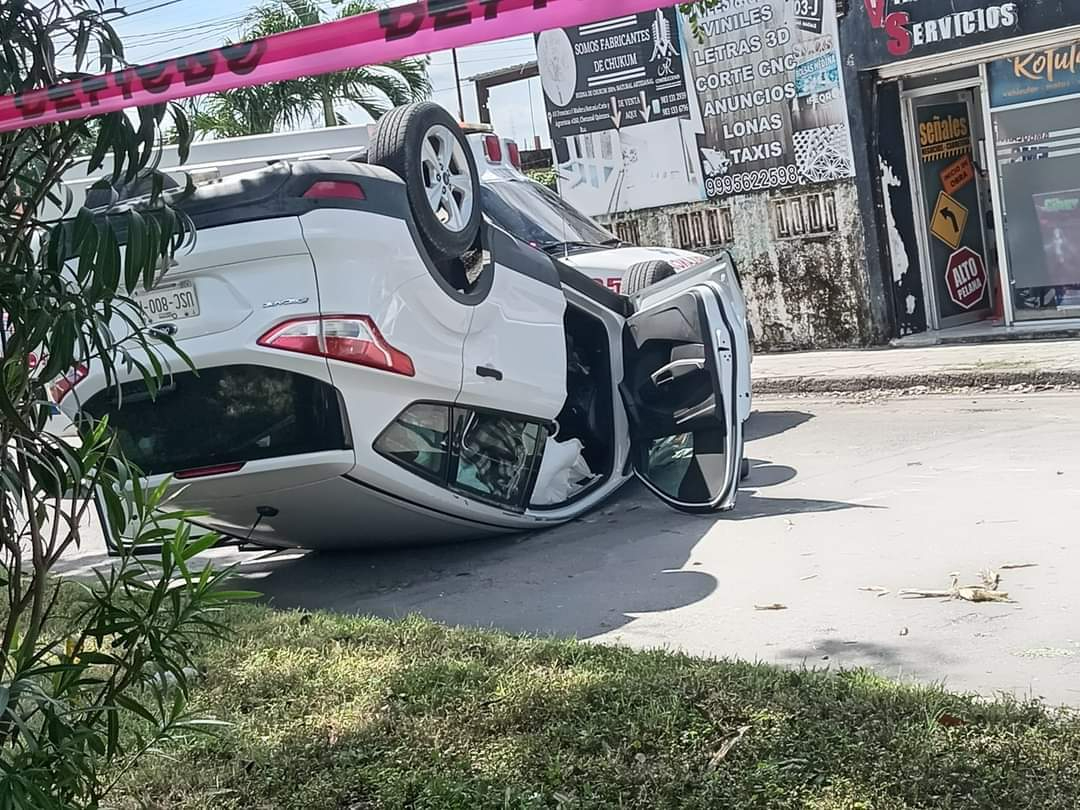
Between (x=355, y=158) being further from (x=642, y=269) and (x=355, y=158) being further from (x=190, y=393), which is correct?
(x=642, y=269)

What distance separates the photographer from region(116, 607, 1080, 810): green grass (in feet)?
10.4

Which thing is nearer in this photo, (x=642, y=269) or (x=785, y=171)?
(x=642, y=269)

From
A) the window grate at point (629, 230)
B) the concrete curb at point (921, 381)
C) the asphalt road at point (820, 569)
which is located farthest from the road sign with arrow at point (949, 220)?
the asphalt road at point (820, 569)

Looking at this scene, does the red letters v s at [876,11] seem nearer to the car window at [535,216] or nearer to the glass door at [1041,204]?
the glass door at [1041,204]

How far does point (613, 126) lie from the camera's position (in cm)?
1585

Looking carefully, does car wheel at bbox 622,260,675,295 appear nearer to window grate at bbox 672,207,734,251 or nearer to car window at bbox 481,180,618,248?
car window at bbox 481,180,618,248

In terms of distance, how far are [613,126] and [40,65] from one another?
13513 mm

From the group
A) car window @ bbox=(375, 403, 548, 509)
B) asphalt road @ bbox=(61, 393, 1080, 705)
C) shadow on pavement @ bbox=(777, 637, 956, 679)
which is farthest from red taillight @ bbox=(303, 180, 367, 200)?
shadow on pavement @ bbox=(777, 637, 956, 679)

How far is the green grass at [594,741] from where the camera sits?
10.4ft

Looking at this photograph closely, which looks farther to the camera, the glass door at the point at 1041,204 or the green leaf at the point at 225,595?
the glass door at the point at 1041,204

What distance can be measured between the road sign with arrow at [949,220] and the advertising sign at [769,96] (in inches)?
47.0

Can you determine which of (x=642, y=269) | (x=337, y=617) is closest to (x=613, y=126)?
(x=642, y=269)

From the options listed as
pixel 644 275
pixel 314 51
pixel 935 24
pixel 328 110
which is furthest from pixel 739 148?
pixel 314 51

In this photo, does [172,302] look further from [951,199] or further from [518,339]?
[951,199]
